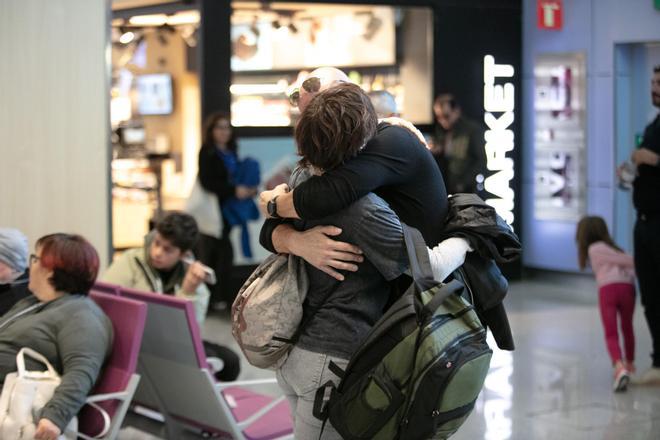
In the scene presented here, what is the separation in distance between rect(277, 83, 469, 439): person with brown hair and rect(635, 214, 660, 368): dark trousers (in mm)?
4252

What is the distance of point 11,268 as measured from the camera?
5.25 meters

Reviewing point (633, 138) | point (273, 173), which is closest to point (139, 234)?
point (273, 173)

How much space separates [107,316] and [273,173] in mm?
5104

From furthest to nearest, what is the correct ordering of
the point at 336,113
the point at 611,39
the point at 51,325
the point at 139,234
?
the point at 139,234 < the point at 611,39 < the point at 51,325 < the point at 336,113

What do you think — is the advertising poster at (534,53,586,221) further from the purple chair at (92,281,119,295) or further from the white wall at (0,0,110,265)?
the purple chair at (92,281,119,295)

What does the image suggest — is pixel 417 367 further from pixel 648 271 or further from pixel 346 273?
pixel 648 271

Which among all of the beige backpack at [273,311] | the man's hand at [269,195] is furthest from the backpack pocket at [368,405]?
the man's hand at [269,195]

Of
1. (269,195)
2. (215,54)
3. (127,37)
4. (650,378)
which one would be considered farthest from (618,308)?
(127,37)

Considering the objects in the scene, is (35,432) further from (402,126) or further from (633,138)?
(633,138)

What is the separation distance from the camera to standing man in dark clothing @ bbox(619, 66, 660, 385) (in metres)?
6.96

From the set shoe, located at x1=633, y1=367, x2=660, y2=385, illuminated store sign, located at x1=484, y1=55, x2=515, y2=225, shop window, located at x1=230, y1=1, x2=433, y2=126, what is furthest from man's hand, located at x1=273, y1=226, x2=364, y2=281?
illuminated store sign, located at x1=484, y1=55, x2=515, y2=225

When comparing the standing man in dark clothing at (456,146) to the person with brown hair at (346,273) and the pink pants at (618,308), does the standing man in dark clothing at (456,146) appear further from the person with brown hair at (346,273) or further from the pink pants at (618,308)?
the person with brown hair at (346,273)

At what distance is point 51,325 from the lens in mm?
4672

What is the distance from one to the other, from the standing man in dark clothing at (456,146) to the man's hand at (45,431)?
694 centimetres
